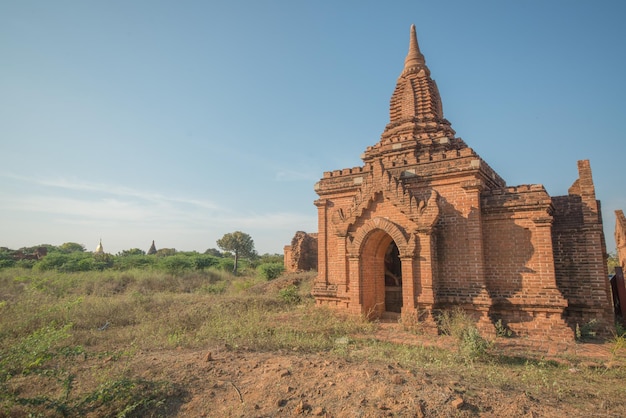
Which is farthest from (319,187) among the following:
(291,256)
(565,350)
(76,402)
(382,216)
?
(291,256)

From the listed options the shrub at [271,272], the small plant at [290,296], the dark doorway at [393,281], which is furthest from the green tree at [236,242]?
the dark doorway at [393,281]

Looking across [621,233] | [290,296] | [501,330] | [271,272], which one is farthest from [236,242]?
[501,330]

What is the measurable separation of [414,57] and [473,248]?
8.79 metres

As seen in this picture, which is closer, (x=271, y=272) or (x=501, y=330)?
(x=501, y=330)

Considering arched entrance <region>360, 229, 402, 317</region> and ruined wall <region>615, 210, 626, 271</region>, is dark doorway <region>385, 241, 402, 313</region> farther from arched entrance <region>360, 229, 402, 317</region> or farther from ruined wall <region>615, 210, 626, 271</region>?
ruined wall <region>615, 210, 626, 271</region>

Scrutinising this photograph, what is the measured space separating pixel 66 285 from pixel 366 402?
1698cm

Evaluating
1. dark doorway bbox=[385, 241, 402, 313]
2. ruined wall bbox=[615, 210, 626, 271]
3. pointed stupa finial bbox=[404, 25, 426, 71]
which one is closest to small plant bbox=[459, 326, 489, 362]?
dark doorway bbox=[385, 241, 402, 313]

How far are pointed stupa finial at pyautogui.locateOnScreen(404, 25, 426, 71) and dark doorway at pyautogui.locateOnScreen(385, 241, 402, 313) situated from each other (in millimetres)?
7274

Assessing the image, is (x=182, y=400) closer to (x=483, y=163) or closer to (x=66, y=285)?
(x=483, y=163)

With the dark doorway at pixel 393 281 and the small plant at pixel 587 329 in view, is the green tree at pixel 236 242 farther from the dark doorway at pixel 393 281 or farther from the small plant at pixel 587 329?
the small plant at pixel 587 329

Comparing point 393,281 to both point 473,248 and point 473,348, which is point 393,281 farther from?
point 473,348

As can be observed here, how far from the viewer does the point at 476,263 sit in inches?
346

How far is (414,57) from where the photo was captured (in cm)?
1411

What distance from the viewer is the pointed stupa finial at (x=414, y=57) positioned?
1395 centimetres
